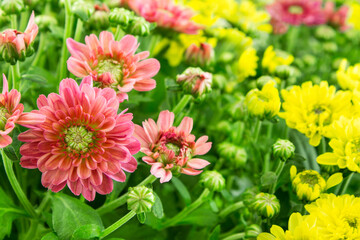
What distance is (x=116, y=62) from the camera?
0.57 meters

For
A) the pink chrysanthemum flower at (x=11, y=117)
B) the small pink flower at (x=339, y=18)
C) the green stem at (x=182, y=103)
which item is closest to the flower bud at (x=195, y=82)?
the green stem at (x=182, y=103)

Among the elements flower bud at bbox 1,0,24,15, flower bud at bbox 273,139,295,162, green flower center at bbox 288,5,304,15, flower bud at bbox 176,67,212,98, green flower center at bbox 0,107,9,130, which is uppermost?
flower bud at bbox 1,0,24,15

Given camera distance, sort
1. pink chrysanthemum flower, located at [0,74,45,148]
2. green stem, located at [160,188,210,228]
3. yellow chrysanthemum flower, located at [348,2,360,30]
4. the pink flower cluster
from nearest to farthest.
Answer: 1. pink chrysanthemum flower, located at [0,74,45,148]
2. green stem, located at [160,188,210,228]
3. the pink flower cluster
4. yellow chrysanthemum flower, located at [348,2,360,30]

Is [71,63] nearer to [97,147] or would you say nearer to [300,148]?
[97,147]

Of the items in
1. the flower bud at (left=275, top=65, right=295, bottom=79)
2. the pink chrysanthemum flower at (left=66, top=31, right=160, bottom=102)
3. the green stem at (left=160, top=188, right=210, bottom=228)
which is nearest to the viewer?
the pink chrysanthemum flower at (left=66, top=31, right=160, bottom=102)

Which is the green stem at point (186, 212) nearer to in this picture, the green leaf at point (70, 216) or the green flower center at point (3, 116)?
the green leaf at point (70, 216)

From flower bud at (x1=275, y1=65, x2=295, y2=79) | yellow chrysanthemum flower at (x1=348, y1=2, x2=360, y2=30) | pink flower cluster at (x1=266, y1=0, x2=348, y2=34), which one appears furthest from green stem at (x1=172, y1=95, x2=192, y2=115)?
yellow chrysanthemum flower at (x1=348, y1=2, x2=360, y2=30)

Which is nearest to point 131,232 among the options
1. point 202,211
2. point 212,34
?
point 202,211

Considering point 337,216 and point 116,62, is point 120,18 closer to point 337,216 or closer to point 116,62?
point 116,62

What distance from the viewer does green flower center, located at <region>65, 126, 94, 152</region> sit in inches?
18.9

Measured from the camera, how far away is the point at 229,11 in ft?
3.29

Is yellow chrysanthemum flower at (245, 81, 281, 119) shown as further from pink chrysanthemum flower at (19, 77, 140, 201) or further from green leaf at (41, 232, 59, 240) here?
green leaf at (41, 232, 59, 240)

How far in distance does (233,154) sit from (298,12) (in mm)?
741

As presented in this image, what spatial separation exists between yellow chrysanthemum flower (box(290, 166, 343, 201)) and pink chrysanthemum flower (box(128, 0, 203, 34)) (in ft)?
1.21
